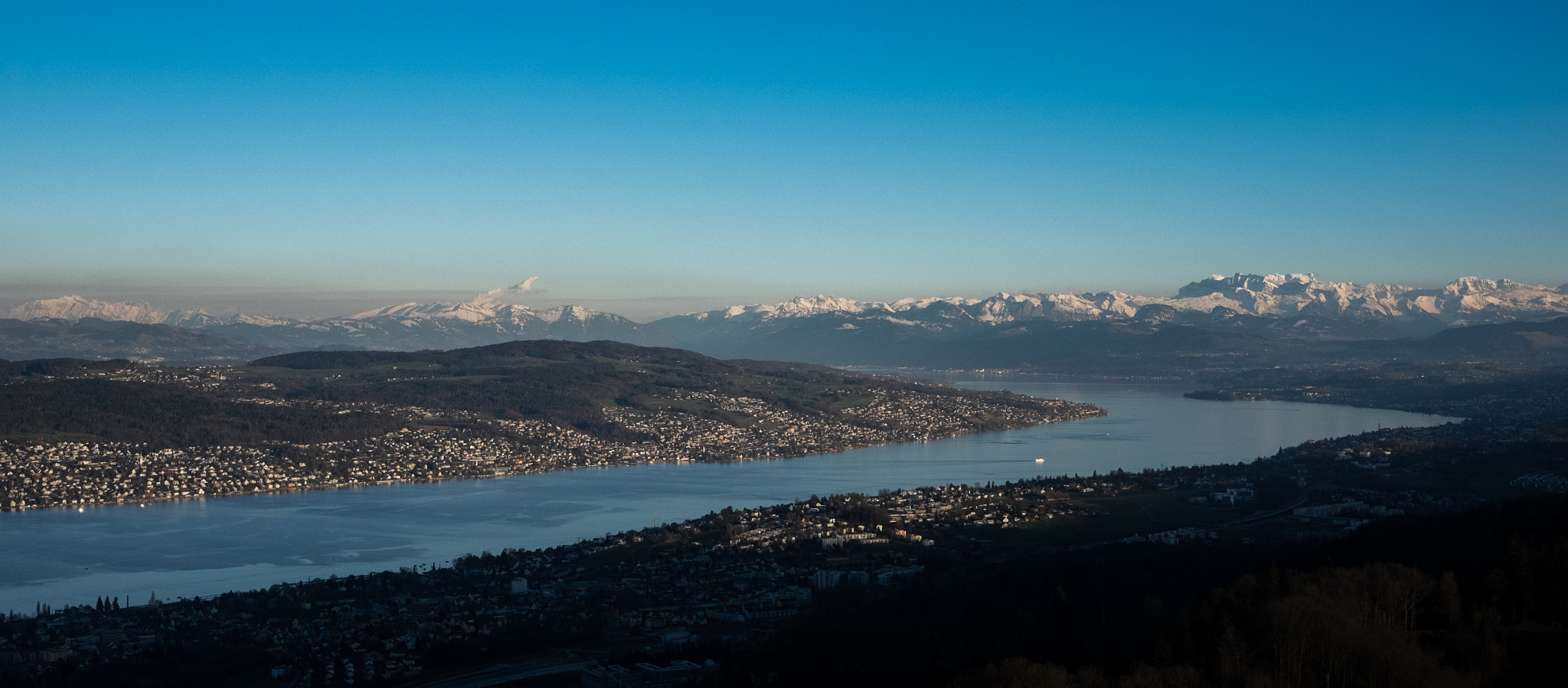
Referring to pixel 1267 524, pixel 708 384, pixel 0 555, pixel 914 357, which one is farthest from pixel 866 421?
pixel 914 357

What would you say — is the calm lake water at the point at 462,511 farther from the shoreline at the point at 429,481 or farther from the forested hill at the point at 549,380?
the forested hill at the point at 549,380

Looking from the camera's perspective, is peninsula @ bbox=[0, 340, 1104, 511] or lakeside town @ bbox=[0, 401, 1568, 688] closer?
lakeside town @ bbox=[0, 401, 1568, 688]

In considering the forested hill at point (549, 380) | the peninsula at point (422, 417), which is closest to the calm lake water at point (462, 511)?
the peninsula at point (422, 417)

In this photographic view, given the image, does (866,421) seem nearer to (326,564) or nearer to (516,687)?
(326,564)

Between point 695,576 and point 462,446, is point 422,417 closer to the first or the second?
point 462,446

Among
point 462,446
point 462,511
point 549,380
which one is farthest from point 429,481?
point 549,380

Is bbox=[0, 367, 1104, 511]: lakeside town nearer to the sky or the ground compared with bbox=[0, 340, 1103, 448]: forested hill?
nearer to the ground

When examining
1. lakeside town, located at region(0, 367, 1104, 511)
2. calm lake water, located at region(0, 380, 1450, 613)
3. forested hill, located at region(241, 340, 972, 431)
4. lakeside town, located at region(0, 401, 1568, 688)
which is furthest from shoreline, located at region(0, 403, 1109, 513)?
lakeside town, located at region(0, 401, 1568, 688)

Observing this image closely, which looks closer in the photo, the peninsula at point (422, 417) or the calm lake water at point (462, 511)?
the calm lake water at point (462, 511)

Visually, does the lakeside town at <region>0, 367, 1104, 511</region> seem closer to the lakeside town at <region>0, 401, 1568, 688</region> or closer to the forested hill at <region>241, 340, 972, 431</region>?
the forested hill at <region>241, 340, 972, 431</region>
